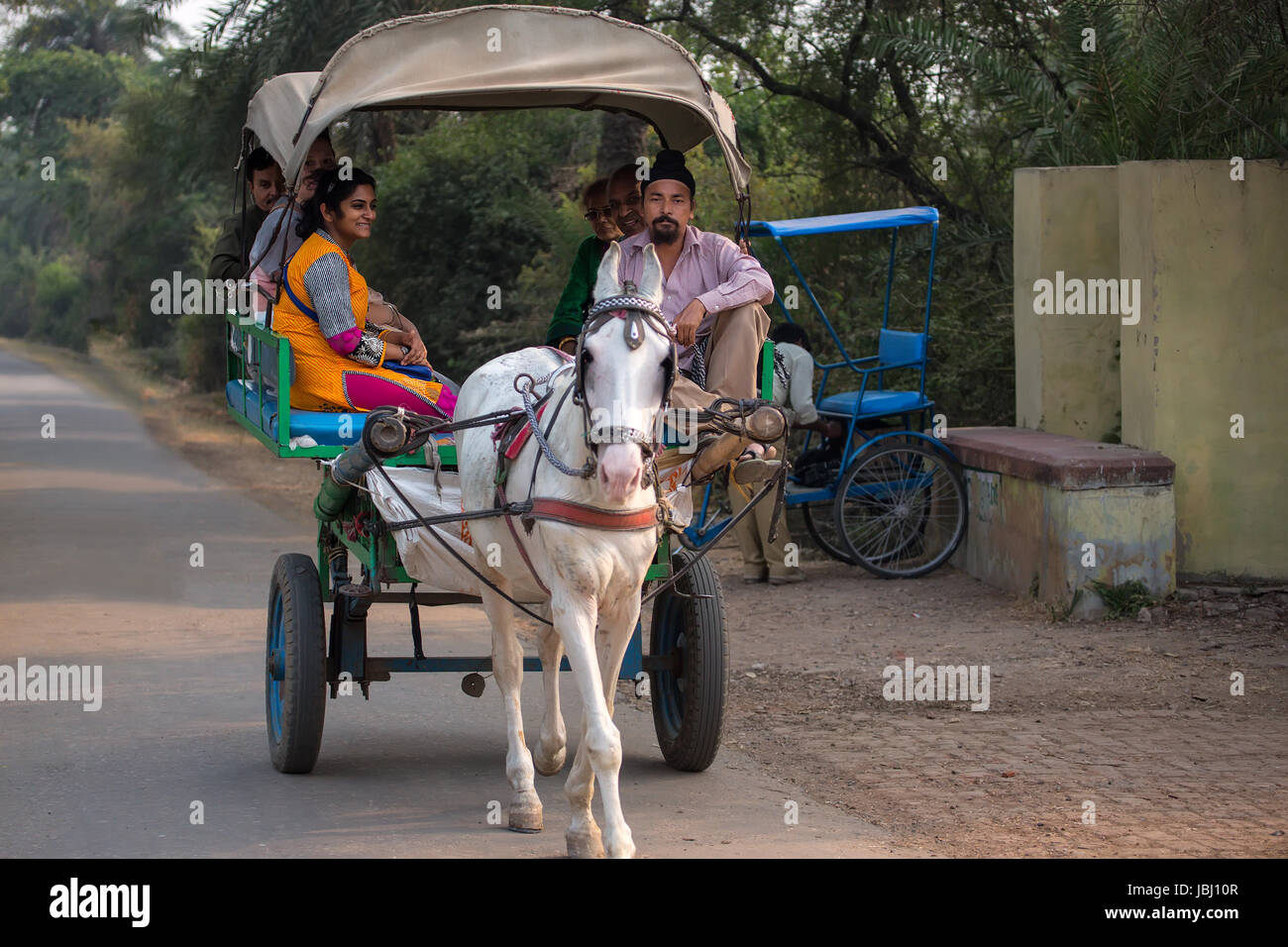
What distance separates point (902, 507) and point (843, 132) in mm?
5705

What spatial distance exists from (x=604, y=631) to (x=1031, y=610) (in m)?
5.25

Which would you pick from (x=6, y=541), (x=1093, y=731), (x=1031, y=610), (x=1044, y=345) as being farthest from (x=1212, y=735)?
(x=6, y=541)

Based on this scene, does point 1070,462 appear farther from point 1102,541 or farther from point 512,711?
point 512,711

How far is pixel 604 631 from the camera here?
18.4 ft

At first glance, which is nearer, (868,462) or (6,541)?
(868,462)

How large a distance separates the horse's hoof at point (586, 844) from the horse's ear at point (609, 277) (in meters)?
1.76

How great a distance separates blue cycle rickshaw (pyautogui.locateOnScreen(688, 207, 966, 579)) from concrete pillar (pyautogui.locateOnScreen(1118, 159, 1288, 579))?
6.04 ft

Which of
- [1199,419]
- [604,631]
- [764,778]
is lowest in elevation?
[764,778]

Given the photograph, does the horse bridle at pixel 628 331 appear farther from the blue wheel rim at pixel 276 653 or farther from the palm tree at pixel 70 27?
the palm tree at pixel 70 27

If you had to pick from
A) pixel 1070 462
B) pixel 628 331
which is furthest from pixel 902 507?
pixel 628 331

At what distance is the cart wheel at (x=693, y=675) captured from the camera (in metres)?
6.50

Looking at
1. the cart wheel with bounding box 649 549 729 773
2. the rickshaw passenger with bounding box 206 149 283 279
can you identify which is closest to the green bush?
the rickshaw passenger with bounding box 206 149 283 279

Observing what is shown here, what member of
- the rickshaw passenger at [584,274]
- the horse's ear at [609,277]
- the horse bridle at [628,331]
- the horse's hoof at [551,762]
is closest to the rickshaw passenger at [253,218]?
the rickshaw passenger at [584,274]

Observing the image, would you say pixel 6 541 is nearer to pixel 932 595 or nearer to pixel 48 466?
pixel 48 466
